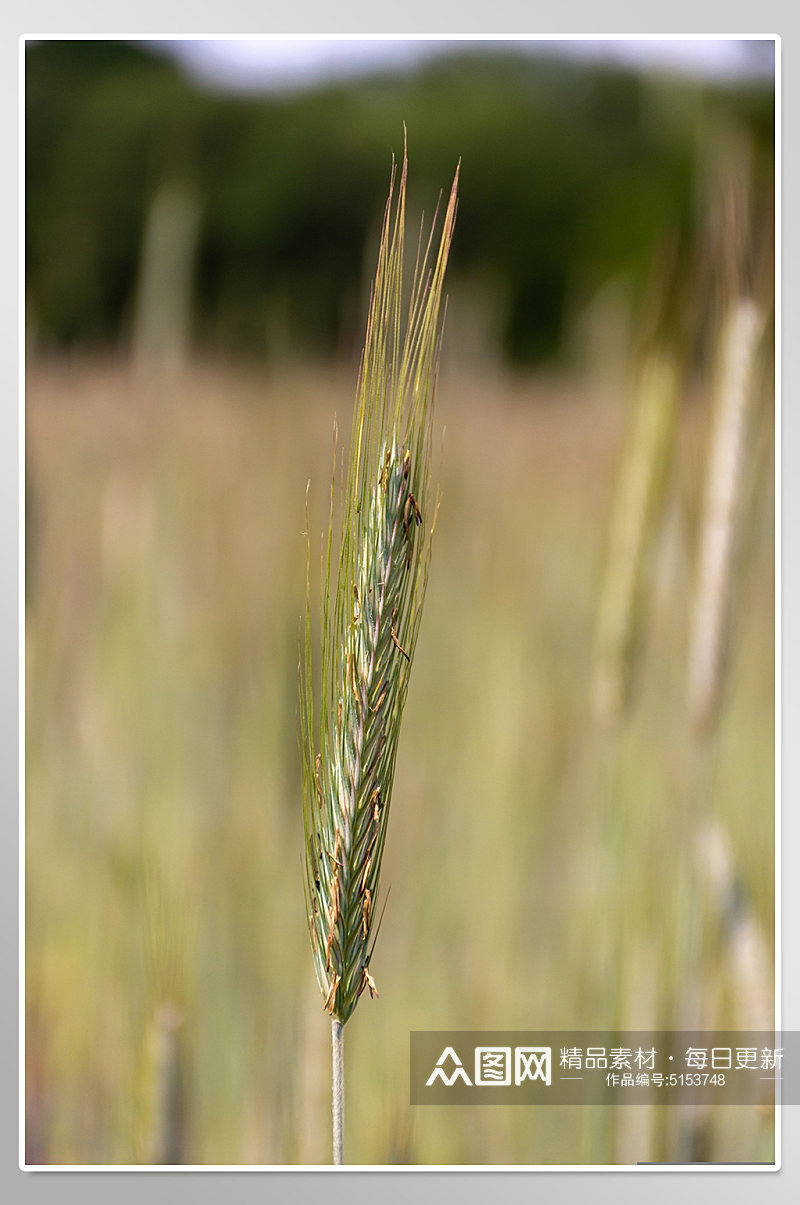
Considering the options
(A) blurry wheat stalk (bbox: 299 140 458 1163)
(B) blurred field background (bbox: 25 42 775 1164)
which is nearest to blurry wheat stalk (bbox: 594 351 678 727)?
(B) blurred field background (bbox: 25 42 775 1164)

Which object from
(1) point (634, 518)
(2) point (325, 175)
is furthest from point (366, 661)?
(2) point (325, 175)

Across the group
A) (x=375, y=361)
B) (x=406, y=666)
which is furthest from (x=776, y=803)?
(x=375, y=361)

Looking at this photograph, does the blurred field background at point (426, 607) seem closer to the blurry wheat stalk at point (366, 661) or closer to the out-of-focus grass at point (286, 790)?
the out-of-focus grass at point (286, 790)

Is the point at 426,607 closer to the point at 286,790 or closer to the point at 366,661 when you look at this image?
the point at 286,790

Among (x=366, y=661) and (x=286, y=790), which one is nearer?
(x=366, y=661)

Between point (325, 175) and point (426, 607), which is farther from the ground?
point (325, 175)

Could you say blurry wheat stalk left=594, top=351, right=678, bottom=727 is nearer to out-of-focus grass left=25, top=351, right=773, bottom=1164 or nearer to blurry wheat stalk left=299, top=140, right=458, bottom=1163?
out-of-focus grass left=25, top=351, right=773, bottom=1164
